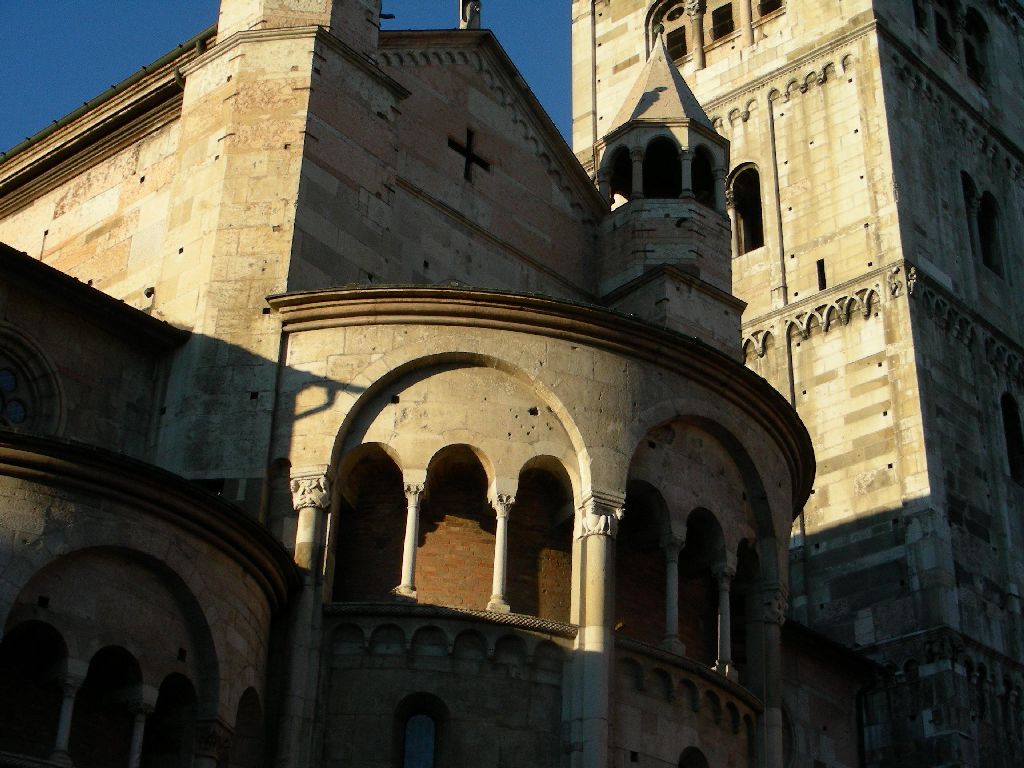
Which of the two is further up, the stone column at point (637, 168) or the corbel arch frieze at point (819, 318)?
the corbel arch frieze at point (819, 318)

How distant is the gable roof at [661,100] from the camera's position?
24.2 meters

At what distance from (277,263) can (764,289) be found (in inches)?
724

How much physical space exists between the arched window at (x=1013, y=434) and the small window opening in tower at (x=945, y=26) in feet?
29.2

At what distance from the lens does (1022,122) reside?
132ft

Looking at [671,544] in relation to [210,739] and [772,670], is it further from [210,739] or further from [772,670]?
[210,739]

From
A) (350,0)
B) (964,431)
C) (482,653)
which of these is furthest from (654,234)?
(964,431)

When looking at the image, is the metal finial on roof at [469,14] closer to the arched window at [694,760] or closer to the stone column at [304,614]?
the stone column at [304,614]

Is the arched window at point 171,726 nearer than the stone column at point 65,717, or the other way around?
the stone column at point 65,717

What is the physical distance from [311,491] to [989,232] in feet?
78.2

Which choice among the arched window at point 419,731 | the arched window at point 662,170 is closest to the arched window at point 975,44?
the arched window at point 662,170

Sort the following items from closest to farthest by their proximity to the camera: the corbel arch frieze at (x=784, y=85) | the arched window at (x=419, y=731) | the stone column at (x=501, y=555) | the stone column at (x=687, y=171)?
the arched window at (x=419, y=731), the stone column at (x=501, y=555), the stone column at (x=687, y=171), the corbel arch frieze at (x=784, y=85)

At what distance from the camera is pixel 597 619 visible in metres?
17.2

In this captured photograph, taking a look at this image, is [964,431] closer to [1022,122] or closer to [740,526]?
[1022,122]

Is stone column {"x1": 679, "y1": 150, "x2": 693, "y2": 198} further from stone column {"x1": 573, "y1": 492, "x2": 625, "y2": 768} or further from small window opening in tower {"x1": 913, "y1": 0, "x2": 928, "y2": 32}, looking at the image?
small window opening in tower {"x1": 913, "y1": 0, "x2": 928, "y2": 32}
